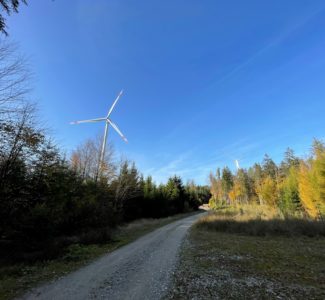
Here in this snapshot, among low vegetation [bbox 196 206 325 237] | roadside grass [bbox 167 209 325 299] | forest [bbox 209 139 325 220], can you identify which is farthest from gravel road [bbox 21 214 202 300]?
forest [bbox 209 139 325 220]

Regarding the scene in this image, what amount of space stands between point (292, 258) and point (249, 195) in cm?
7080

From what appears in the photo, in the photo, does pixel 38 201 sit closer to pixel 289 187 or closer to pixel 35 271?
pixel 35 271

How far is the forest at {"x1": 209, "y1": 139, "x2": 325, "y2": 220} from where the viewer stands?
2858 centimetres

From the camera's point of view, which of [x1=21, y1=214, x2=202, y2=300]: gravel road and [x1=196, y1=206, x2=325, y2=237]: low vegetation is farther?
[x1=196, y1=206, x2=325, y2=237]: low vegetation

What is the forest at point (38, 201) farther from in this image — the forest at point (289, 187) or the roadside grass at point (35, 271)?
the forest at point (289, 187)

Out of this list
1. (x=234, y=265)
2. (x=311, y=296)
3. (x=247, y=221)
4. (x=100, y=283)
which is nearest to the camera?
(x=311, y=296)

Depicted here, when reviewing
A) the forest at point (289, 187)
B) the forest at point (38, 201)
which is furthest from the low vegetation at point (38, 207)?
the forest at point (289, 187)

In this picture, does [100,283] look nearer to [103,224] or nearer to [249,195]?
[103,224]

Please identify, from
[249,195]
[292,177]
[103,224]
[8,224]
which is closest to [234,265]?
[8,224]

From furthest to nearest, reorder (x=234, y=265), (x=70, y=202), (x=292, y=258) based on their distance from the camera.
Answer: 1. (x=70, y=202)
2. (x=292, y=258)
3. (x=234, y=265)

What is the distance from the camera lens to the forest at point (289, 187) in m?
28.6

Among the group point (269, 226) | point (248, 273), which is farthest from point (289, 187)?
point (248, 273)

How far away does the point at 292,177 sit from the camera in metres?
43.6

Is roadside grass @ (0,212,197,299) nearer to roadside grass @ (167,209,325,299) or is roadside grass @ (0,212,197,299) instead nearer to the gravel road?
the gravel road
